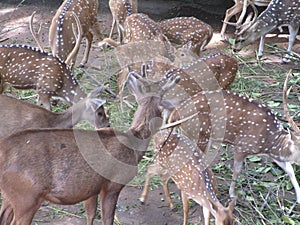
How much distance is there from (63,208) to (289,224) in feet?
6.41

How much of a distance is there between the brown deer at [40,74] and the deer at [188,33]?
1.62m

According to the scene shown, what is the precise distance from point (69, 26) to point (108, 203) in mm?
3179

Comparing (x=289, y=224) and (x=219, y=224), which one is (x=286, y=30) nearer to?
(x=289, y=224)

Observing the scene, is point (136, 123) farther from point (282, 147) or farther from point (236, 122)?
point (282, 147)

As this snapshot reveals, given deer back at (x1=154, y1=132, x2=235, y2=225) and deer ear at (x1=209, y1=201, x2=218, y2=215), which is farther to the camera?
deer back at (x1=154, y1=132, x2=235, y2=225)

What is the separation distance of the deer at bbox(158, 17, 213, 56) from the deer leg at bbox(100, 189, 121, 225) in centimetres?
310

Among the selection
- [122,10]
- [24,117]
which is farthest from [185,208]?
[122,10]

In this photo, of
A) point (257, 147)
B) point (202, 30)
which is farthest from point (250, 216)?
point (202, 30)

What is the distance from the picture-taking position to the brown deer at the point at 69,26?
23.0 feet

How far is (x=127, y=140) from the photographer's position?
4539mm

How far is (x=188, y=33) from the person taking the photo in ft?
24.1

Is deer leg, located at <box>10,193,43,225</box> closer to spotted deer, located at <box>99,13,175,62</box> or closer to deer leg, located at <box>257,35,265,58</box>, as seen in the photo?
A: spotted deer, located at <box>99,13,175,62</box>

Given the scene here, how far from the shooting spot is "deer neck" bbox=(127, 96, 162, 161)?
15.0ft

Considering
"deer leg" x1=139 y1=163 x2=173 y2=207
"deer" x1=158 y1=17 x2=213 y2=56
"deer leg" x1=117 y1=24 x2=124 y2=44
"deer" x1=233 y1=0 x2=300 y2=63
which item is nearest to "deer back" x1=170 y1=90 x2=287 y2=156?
"deer leg" x1=139 y1=163 x2=173 y2=207
